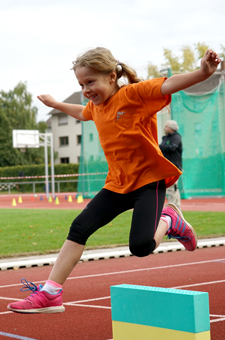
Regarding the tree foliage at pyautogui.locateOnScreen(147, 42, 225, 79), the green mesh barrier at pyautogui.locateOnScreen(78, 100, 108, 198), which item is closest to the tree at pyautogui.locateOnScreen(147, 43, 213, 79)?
the tree foliage at pyautogui.locateOnScreen(147, 42, 225, 79)

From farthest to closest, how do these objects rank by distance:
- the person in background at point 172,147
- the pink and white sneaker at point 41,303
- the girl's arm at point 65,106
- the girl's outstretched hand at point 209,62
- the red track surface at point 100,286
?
the person in background at point 172,147
the girl's arm at point 65,106
the red track surface at point 100,286
the pink and white sneaker at point 41,303
the girl's outstretched hand at point 209,62

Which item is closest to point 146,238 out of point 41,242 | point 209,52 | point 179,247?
point 209,52

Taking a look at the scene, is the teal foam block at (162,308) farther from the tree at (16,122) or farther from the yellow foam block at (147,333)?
Answer: the tree at (16,122)

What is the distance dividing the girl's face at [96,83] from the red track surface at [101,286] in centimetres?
177

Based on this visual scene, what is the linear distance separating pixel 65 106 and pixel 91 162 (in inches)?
647

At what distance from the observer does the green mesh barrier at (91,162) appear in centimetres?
2067

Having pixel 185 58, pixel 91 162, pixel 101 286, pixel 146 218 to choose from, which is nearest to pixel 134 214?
pixel 146 218

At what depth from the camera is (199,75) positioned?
11.1 feet

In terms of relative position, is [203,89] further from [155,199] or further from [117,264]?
Answer: [155,199]

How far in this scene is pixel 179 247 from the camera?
8656 millimetres

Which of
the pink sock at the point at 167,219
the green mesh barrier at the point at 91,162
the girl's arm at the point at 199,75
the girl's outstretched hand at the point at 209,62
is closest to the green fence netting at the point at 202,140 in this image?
the green mesh barrier at the point at 91,162

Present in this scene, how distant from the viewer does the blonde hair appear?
377 cm

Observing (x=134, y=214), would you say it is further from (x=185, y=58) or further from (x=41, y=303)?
(x=185, y=58)

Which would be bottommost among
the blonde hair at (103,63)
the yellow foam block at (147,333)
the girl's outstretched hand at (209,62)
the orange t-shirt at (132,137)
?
the yellow foam block at (147,333)
